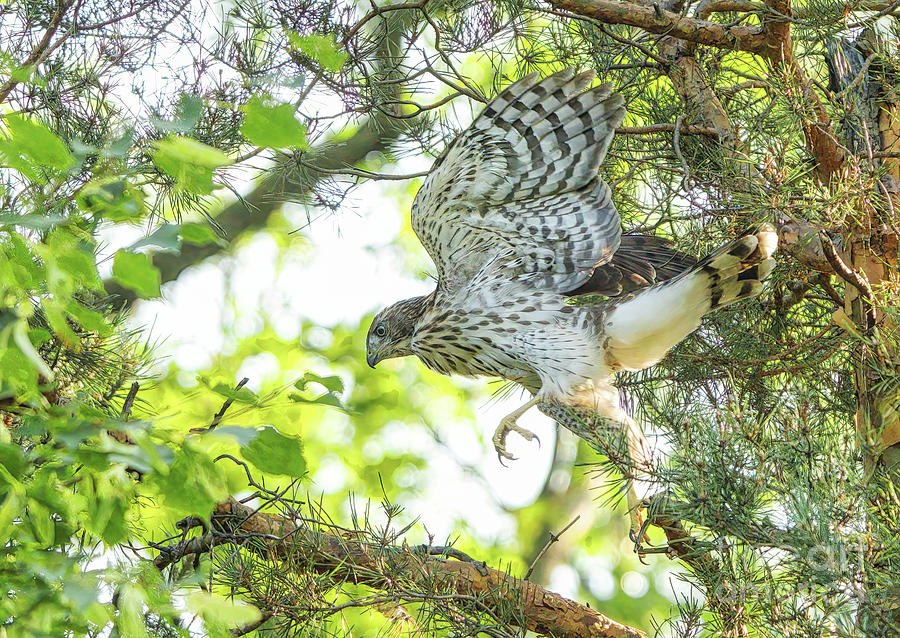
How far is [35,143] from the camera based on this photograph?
90 centimetres

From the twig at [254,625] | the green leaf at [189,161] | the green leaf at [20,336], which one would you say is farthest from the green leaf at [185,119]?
the twig at [254,625]

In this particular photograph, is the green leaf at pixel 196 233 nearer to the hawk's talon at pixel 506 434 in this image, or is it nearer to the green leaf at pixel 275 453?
the green leaf at pixel 275 453

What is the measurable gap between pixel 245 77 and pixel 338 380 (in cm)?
133

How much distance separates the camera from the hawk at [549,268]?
7.43 feet

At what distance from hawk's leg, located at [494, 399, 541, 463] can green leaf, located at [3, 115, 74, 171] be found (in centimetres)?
186

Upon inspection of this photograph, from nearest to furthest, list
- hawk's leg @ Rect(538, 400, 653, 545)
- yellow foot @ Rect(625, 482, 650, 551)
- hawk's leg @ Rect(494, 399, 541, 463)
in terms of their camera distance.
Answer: hawk's leg @ Rect(538, 400, 653, 545)
yellow foot @ Rect(625, 482, 650, 551)
hawk's leg @ Rect(494, 399, 541, 463)

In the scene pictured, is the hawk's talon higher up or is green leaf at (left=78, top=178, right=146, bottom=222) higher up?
green leaf at (left=78, top=178, right=146, bottom=222)

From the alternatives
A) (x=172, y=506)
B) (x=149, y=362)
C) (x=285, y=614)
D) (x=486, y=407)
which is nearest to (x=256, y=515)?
(x=285, y=614)

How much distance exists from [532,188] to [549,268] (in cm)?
34

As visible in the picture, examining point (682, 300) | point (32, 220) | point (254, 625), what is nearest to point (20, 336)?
point (32, 220)

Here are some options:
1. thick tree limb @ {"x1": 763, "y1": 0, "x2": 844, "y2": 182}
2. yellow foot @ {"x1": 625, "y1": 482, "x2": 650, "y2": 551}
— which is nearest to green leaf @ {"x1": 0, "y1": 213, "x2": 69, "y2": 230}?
yellow foot @ {"x1": 625, "y1": 482, "x2": 650, "y2": 551}

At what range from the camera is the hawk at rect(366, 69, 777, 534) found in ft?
7.43

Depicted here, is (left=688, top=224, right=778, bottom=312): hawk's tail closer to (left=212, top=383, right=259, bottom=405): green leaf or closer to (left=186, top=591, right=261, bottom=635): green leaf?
(left=212, top=383, right=259, bottom=405): green leaf

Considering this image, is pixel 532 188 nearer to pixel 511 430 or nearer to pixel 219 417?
pixel 511 430
